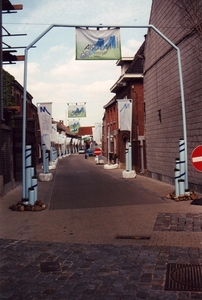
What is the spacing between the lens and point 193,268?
5945 mm

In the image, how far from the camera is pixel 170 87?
58.3 ft

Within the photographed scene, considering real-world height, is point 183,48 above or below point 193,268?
above

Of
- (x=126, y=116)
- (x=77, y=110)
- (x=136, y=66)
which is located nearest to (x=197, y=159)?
(x=126, y=116)

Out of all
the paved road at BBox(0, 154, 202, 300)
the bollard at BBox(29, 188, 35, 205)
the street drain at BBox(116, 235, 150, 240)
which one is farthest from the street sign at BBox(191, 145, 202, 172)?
the bollard at BBox(29, 188, 35, 205)

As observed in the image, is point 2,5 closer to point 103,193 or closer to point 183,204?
point 103,193

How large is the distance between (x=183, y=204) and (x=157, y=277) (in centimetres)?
635

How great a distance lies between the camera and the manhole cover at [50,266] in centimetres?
608

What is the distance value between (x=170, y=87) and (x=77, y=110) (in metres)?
30.2

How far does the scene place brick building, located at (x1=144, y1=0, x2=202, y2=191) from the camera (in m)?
14.3

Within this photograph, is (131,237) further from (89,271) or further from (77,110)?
(77,110)

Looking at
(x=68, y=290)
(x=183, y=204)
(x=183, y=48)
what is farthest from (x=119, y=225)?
(x=183, y=48)

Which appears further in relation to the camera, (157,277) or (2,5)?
(2,5)

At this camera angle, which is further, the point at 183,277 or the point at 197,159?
the point at 197,159

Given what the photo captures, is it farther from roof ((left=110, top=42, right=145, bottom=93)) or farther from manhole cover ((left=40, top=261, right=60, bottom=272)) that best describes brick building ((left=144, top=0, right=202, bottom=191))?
manhole cover ((left=40, top=261, right=60, bottom=272))
